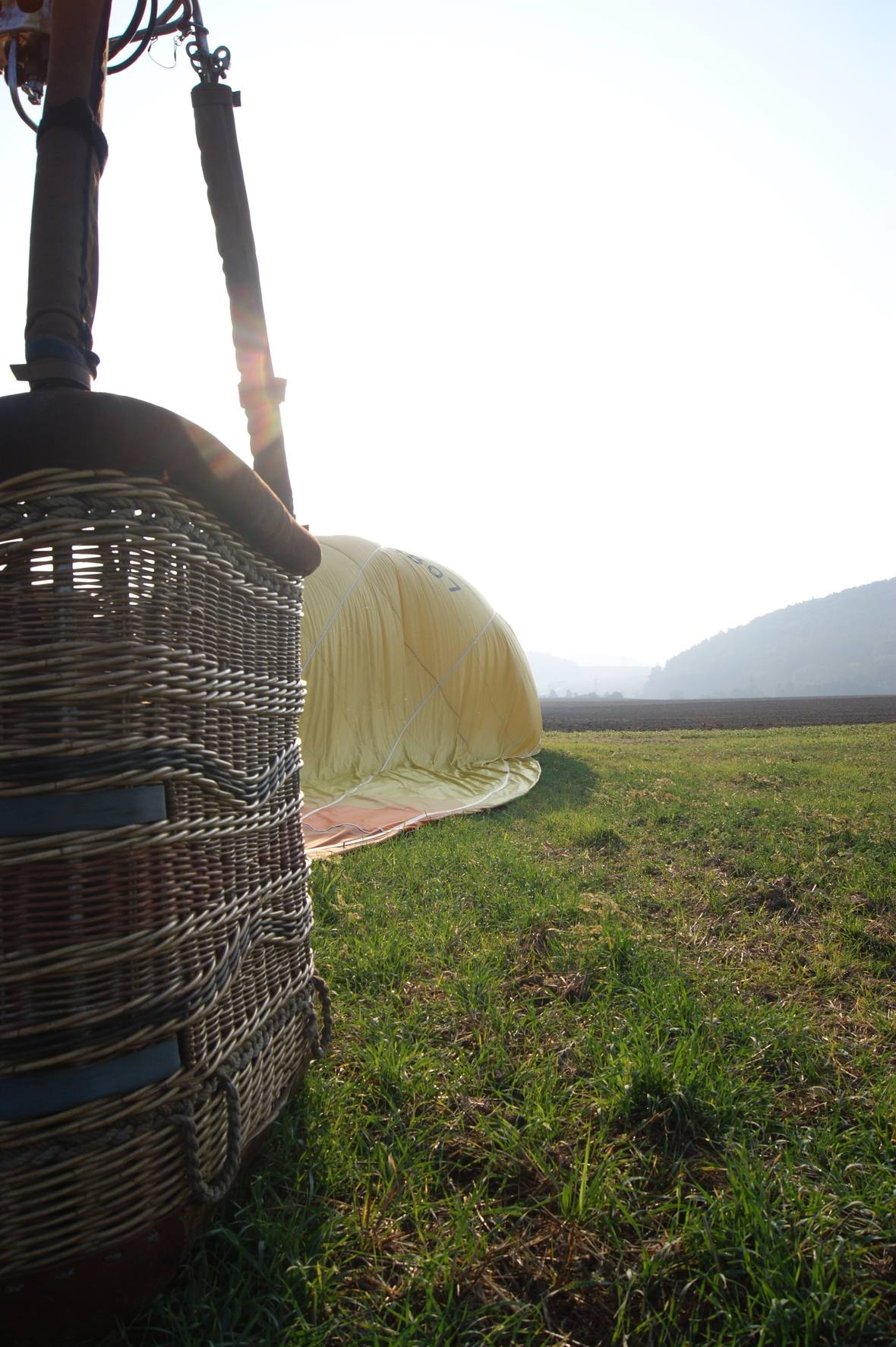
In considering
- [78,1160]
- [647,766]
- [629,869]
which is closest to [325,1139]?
[78,1160]

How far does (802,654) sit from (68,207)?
115149 millimetres

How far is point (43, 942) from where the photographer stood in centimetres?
88

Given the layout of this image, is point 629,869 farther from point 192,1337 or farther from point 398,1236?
point 192,1337

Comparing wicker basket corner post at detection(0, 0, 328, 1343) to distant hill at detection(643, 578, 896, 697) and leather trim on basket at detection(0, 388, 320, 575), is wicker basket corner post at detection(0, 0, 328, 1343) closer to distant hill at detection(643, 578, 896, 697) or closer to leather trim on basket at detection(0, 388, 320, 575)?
leather trim on basket at detection(0, 388, 320, 575)

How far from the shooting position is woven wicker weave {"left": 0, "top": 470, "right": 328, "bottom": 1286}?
87cm

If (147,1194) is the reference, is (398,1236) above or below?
below

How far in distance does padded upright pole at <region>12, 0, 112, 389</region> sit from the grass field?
1427 mm

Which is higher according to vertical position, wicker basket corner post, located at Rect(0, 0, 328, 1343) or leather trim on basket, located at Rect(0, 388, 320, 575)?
leather trim on basket, located at Rect(0, 388, 320, 575)

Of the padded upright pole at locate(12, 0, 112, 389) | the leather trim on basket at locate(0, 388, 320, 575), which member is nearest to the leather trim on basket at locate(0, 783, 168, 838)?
the leather trim on basket at locate(0, 388, 320, 575)

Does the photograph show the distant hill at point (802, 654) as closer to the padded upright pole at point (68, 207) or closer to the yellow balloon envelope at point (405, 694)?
the yellow balloon envelope at point (405, 694)

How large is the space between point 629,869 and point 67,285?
303 cm

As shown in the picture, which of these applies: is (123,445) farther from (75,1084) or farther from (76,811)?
(75,1084)

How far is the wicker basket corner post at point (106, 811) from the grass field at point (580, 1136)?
0.65 feet

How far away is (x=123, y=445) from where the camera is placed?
927 millimetres
